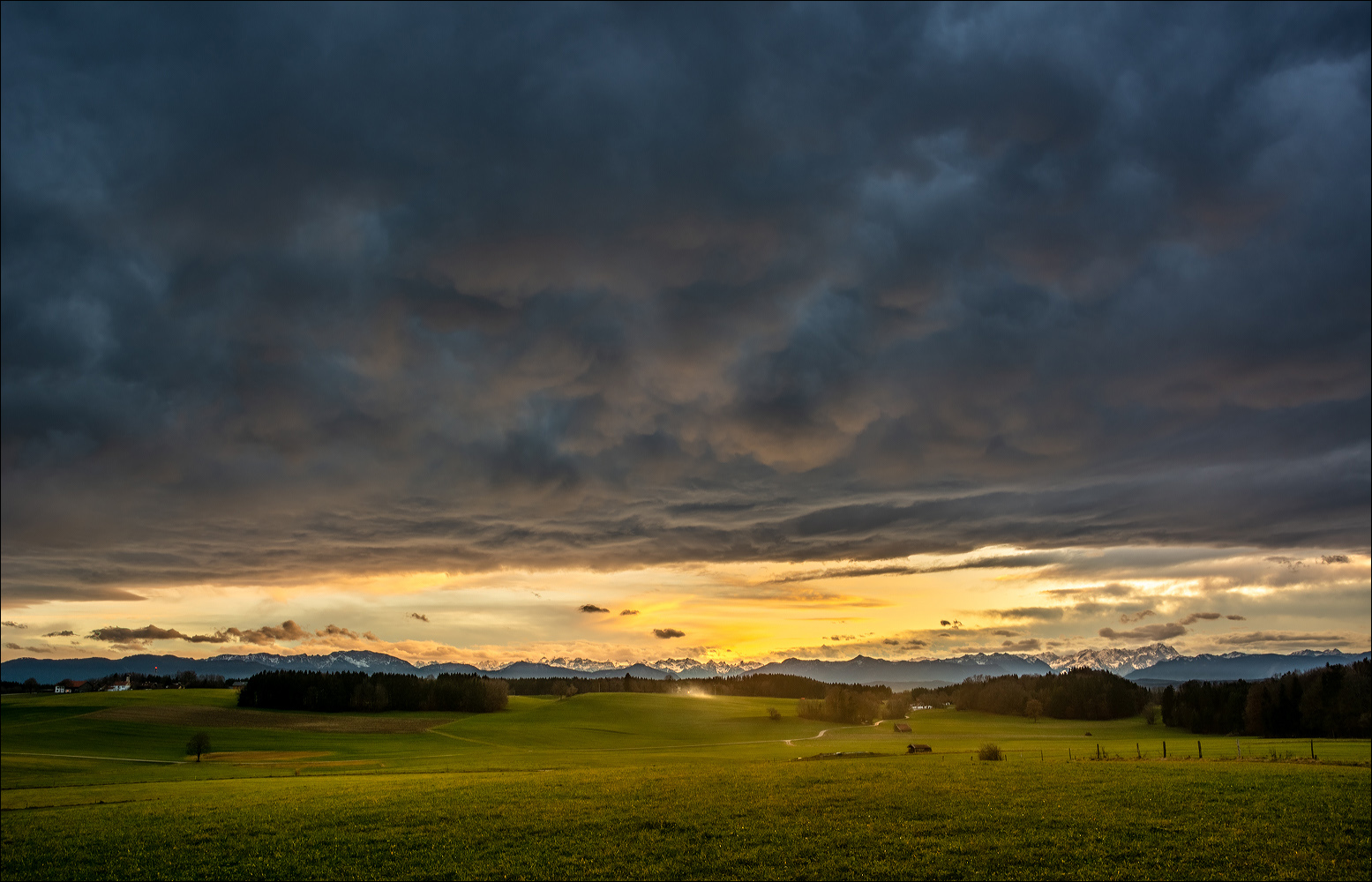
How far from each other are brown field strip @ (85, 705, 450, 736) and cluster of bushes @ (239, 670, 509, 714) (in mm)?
13247

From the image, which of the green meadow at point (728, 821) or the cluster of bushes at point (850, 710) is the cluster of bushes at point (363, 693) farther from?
the green meadow at point (728, 821)

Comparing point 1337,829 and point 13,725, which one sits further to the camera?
point 13,725

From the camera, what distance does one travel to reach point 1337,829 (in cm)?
3469

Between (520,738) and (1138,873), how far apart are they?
12994cm

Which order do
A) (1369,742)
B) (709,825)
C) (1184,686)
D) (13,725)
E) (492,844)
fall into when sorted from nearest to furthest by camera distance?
(492,844)
(709,825)
(1369,742)
(13,725)
(1184,686)

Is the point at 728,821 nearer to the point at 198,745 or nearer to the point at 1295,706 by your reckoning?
the point at 198,745

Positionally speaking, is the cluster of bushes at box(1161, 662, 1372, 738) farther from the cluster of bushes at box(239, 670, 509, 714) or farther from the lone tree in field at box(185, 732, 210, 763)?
the lone tree in field at box(185, 732, 210, 763)

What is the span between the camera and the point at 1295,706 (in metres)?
136

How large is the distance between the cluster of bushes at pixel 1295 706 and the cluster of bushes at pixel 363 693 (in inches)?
6030

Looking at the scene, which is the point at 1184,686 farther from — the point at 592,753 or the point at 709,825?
the point at 709,825

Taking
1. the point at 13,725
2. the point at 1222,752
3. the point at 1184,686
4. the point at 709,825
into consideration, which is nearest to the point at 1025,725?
the point at 1184,686

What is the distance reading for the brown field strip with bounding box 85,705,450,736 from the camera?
146875 millimetres

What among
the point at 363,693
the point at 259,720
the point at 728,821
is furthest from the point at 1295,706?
the point at 259,720

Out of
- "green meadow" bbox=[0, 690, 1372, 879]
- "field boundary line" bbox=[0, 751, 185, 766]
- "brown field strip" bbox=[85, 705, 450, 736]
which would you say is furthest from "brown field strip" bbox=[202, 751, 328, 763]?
"brown field strip" bbox=[85, 705, 450, 736]
